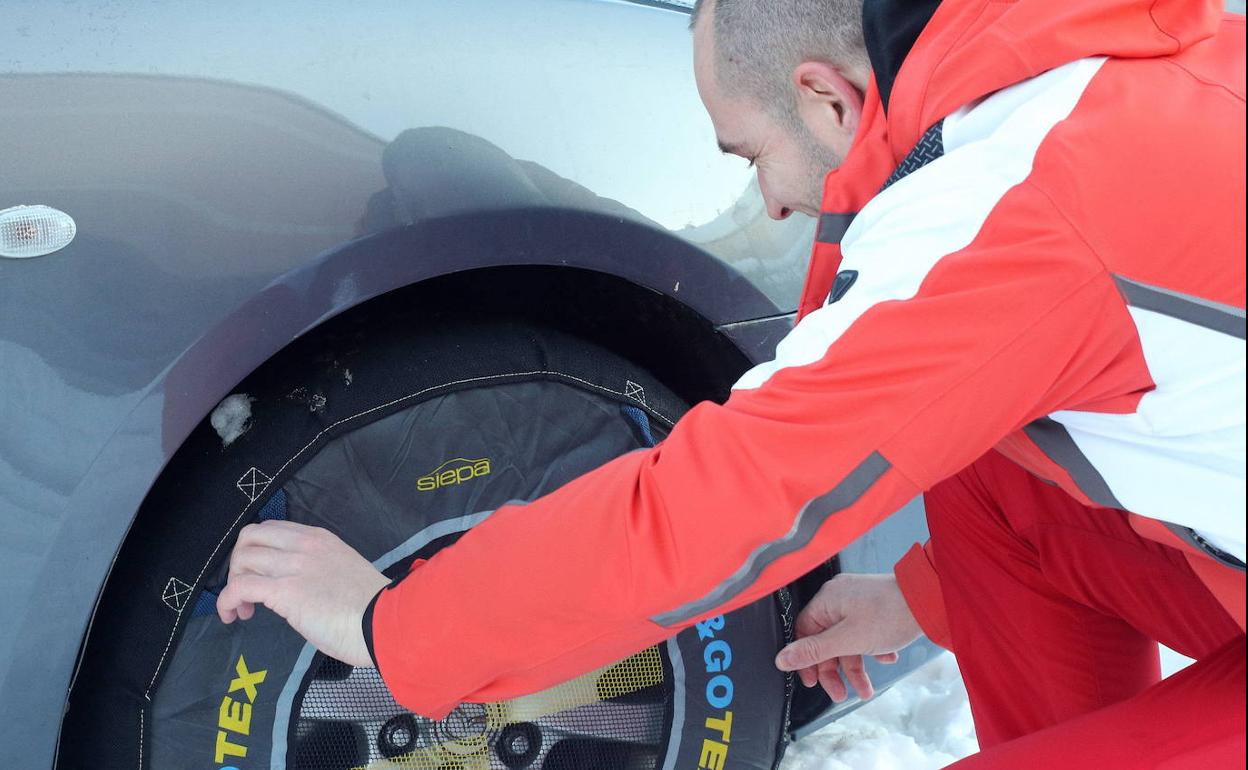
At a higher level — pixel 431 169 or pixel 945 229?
pixel 431 169

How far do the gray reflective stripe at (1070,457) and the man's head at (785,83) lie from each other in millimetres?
424

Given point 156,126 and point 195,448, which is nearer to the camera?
point 156,126

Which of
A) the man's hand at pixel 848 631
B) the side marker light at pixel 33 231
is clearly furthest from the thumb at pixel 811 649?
the side marker light at pixel 33 231

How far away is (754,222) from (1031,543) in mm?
614

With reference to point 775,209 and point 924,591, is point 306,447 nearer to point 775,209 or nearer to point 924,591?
point 775,209

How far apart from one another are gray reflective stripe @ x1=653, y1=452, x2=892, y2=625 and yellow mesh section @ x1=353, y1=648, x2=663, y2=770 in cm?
49

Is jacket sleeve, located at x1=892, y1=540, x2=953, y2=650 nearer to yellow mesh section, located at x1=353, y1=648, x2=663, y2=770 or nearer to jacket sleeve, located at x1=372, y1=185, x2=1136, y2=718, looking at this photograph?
yellow mesh section, located at x1=353, y1=648, x2=663, y2=770

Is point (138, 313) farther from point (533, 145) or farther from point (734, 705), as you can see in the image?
point (734, 705)

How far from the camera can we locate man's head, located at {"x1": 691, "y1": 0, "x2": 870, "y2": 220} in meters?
1.34

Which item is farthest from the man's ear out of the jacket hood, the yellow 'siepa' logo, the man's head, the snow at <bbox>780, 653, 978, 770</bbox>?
the snow at <bbox>780, 653, 978, 770</bbox>

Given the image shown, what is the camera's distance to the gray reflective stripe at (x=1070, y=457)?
1.18 meters

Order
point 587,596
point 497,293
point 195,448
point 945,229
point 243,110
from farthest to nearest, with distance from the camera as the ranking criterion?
point 497,293, point 195,448, point 243,110, point 587,596, point 945,229

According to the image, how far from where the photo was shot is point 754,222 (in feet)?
5.14

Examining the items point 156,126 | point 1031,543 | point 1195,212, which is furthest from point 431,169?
point 1031,543
